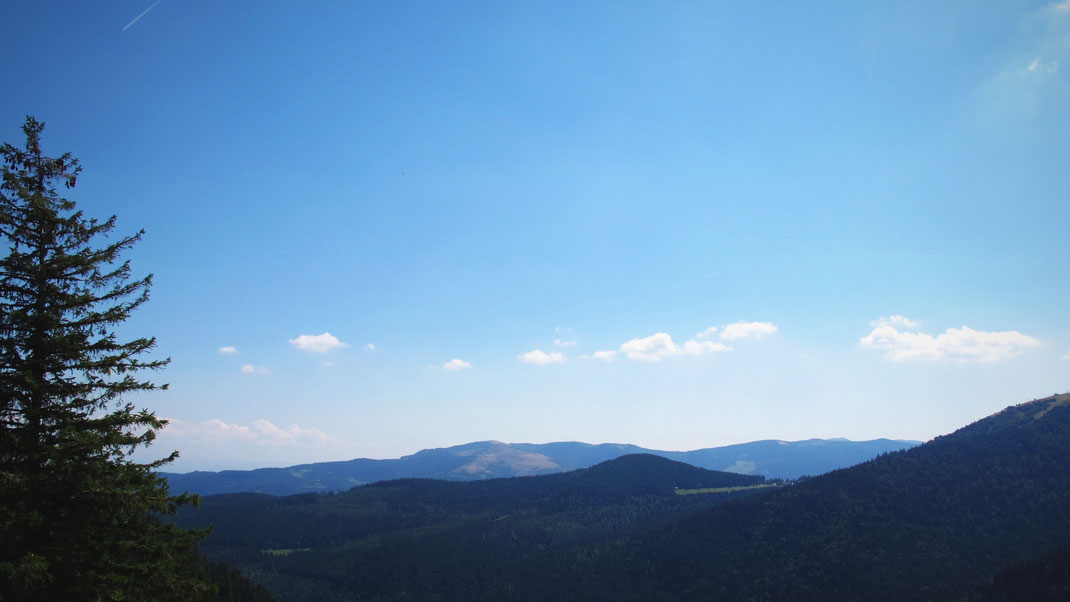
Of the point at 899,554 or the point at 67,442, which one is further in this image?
the point at 899,554

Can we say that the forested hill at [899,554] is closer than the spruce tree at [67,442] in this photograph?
No

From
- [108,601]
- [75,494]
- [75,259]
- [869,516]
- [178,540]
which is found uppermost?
[75,259]

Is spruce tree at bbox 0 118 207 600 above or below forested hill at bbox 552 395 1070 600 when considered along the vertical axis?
above

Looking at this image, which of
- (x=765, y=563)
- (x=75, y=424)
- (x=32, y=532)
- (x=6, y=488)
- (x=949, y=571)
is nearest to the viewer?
(x=6, y=488)

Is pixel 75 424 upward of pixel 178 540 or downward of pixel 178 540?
upward

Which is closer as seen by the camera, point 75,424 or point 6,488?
point 6,488

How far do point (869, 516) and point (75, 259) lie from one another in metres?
243

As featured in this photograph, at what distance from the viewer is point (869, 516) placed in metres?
197

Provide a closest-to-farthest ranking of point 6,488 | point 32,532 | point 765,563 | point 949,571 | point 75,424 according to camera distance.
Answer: point 6,488, point 32,532, point 75,424, point 949,571, point 765,563

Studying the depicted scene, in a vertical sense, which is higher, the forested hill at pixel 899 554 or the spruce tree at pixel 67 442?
the spruce tree at pixel 67 442

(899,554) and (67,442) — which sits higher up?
(67,442)

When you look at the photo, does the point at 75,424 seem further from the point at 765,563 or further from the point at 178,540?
the point at 765,563

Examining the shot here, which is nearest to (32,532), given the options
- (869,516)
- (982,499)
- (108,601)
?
(108,601)

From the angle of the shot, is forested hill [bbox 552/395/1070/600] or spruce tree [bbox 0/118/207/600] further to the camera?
forested hill [bbox 552/395/1070/600]
